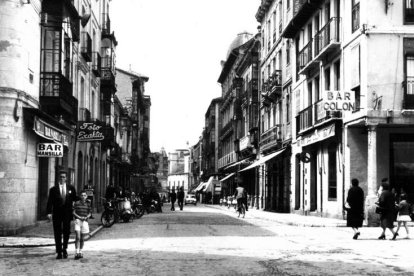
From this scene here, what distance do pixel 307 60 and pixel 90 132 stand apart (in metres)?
12.5

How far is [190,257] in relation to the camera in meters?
12.5

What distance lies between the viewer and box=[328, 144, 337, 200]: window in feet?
96.4

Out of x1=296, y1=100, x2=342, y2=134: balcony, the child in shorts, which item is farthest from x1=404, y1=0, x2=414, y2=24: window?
the child in shorts

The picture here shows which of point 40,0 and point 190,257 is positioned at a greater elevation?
point 40,0

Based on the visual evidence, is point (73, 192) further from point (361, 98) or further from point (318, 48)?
point (318, 48)

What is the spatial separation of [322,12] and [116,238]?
1825 cm

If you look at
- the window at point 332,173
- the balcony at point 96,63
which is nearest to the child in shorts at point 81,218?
the window at point 332,173

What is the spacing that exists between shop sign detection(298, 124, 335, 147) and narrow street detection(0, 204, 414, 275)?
10.3m

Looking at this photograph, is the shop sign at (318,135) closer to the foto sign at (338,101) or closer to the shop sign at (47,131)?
the foto sign at (338,101)

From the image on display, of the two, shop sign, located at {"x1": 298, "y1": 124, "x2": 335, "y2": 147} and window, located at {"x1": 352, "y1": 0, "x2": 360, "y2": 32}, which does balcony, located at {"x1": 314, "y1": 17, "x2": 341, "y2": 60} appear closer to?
window, located at {"x1": 352, "y1": 0, "x2": 360, "y2": 32}

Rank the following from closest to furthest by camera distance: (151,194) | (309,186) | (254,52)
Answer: (309,186), (151,194), (254,52)

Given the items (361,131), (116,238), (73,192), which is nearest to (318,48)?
(361,131)

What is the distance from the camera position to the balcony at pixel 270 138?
4194 centimetres

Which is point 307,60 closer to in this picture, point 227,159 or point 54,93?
point 54,93
